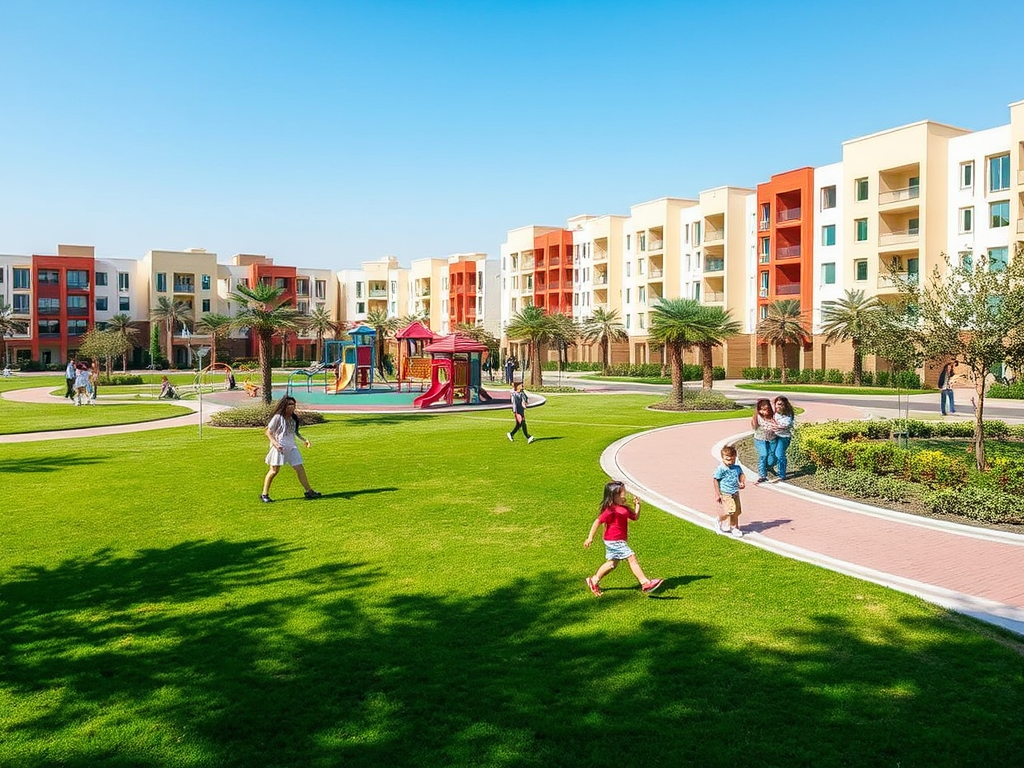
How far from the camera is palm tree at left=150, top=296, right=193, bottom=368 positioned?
A: 9644 centimetres

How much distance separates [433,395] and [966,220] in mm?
34896

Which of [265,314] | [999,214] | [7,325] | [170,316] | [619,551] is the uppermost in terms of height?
[999,214]

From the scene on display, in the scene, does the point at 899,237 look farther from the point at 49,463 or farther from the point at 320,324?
the point at 320,324

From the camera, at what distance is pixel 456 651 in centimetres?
796

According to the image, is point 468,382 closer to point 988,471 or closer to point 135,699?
point 988,471

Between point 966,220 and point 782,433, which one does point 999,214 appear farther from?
point 782,433

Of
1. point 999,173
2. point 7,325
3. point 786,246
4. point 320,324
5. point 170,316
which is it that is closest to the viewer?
point 999,173

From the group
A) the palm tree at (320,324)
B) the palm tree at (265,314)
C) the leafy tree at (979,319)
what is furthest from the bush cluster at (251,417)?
the palm tree at (320,324)

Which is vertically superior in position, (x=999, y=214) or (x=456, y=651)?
(x=999, y=214)

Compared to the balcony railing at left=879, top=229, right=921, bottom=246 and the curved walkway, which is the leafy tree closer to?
the curved walkway

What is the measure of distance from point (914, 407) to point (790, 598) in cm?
3022

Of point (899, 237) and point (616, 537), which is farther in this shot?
point (899, 237)

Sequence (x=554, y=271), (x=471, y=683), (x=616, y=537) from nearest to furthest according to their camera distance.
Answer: (x=471, y=683) < (x=616, y=537) < (x=554, y=271)

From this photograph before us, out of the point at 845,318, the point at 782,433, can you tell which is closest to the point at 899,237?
the point at 845,318
